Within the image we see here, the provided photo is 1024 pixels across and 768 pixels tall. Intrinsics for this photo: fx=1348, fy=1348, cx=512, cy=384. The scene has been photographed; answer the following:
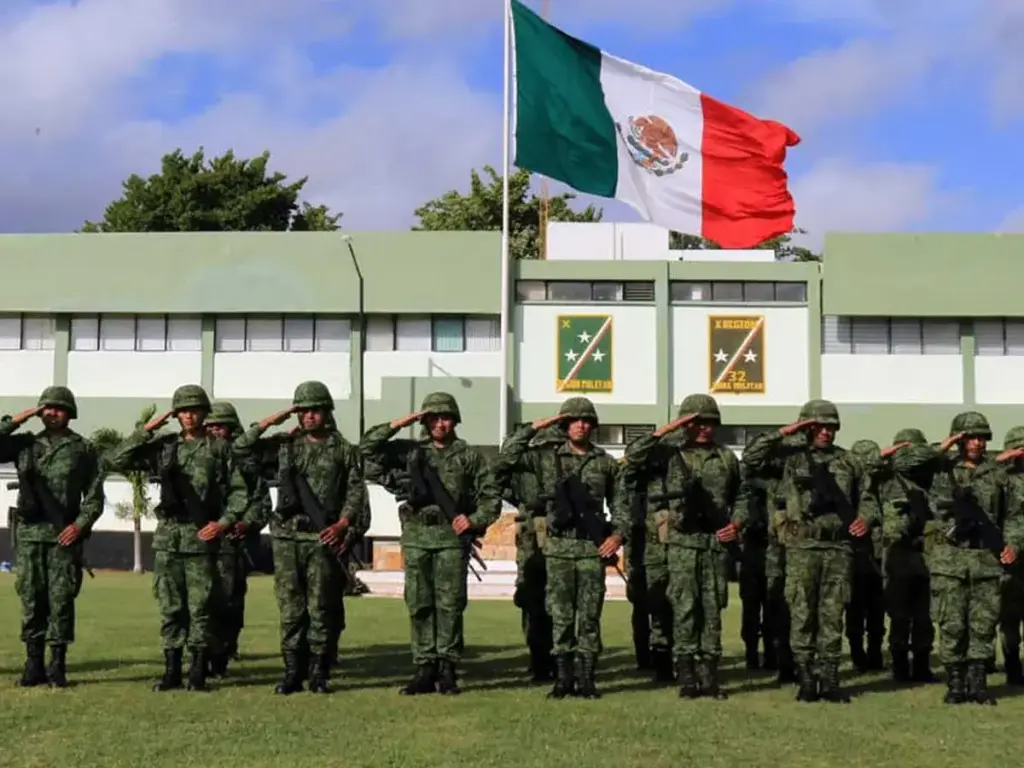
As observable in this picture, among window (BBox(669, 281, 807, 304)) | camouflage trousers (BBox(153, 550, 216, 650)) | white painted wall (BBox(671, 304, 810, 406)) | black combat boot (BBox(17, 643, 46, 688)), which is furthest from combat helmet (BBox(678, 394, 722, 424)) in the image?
window (BBox(669, 281, 807, 304))

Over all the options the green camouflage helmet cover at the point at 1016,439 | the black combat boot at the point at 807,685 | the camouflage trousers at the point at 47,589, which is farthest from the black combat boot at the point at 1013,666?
the camouflage trousers at the point at 47,589

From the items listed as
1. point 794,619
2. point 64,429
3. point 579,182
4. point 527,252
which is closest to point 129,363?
point 527,252

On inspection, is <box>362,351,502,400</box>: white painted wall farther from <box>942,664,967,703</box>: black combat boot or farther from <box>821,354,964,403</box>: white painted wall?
<box>942,664,967,703</box>: black combat boot

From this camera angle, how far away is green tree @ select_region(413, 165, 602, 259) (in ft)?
148

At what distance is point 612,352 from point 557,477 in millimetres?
25897

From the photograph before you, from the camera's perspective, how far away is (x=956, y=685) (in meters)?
9.38

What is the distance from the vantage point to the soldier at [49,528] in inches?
377

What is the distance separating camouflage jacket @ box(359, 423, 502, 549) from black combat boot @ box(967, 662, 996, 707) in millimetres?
3485

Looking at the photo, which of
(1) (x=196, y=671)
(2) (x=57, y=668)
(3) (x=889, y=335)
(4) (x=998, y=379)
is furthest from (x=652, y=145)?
(4) (x=998, y=379)

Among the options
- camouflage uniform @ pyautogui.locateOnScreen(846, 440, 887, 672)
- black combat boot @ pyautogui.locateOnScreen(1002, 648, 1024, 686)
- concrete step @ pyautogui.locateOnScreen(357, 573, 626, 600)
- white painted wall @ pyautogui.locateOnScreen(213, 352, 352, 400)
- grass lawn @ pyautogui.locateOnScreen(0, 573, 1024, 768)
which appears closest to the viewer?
grass lawn @ pyautogui.locateOnScreen(0, 573, 1024, 768)

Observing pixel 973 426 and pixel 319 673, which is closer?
pixel 319 673

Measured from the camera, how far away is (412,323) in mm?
35844

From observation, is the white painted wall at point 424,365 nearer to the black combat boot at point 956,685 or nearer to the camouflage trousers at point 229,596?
the camouflage trousers at point 229,596

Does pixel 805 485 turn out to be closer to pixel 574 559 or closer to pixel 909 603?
pixel 574 559
